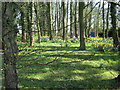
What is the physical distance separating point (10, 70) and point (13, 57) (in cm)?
29

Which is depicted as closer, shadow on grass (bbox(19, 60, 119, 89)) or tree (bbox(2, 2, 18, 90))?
tree (bbox(2, 2, 18, 90))

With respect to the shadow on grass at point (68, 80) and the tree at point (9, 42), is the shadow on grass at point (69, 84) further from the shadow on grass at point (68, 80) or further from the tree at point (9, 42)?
the tree at point (9, 42)

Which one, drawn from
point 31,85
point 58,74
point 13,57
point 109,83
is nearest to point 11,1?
point 13,57

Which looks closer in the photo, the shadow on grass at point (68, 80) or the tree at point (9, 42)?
the tree at point (9, 42)

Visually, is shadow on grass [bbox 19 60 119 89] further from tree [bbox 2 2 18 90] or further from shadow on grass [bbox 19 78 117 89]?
tree [bbox 2 2 18 90]

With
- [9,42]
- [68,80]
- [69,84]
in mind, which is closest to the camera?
[9,42]

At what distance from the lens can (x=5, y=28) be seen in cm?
286

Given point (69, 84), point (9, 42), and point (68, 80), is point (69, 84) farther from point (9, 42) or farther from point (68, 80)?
point (9, 42)

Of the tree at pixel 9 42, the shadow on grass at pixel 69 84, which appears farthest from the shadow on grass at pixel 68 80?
the tree at pixel 9 42

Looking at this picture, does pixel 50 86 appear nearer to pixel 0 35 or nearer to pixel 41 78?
pixel 41 78

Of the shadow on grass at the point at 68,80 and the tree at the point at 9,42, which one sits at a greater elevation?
the tree at the point at 9,42

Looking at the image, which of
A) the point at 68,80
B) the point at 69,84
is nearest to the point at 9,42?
the point at 69,84

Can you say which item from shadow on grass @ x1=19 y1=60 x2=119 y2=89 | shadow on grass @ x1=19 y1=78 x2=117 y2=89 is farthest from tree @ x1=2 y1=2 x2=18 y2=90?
shadow on grass @ x1=19 y1=78 x2=117 y2=89

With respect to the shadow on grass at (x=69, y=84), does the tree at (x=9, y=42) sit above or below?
above
